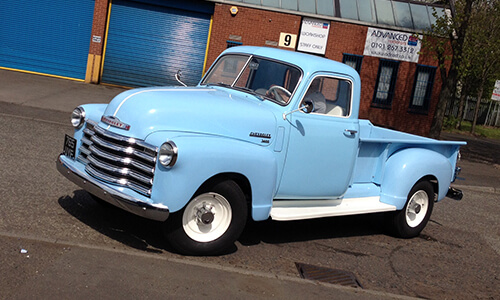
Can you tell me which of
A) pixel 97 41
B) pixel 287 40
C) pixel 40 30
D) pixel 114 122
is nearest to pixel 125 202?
pixel 114 122

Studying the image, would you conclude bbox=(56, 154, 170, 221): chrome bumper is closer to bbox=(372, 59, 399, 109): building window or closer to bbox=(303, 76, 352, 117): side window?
bbox=(303, 76, 352, 117): side window

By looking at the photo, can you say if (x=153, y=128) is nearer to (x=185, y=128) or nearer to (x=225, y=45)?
(x=185, y=128)

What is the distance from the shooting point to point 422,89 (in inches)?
931

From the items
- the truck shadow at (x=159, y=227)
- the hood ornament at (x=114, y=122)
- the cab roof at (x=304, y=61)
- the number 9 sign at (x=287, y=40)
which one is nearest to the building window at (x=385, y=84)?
the number 9 sign at (x=287, y=40)

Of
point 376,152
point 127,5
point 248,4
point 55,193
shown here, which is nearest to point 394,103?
point 248,4

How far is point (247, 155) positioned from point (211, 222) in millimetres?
702

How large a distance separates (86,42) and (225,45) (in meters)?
5.18

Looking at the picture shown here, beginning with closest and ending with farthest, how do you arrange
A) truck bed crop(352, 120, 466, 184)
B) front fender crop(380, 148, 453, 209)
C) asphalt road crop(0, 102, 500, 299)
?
asphalt road crop(0, 102, 500, 299) < truck bed crop(352, 120, 466, 184) < front fender crop(380, 148, 453, 209)

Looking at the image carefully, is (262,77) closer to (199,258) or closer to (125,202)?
(199,258)

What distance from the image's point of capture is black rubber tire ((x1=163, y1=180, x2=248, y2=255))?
17.2 feet

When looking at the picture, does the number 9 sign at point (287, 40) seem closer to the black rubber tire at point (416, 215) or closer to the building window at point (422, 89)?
the building window at point (422, 89)

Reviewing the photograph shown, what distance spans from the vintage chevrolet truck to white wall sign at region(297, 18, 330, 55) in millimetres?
15463

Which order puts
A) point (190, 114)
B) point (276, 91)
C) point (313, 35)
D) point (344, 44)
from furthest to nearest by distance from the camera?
point (344, 44) → point (313, 35) → point (276, 91) → point (190, 114)

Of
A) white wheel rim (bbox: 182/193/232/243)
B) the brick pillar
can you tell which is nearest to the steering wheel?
white wheel rim (bbox: 182/193/232/243)
